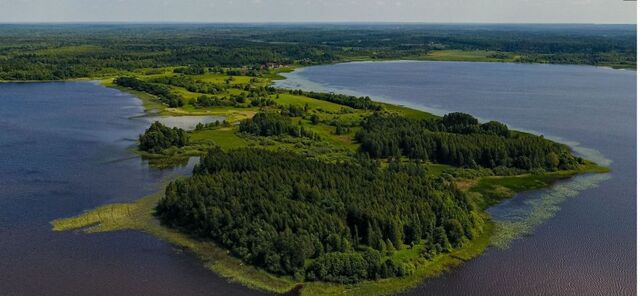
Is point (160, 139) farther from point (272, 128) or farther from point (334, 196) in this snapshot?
point (334, 196)

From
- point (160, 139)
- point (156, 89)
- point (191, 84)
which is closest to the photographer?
point (160, 139)

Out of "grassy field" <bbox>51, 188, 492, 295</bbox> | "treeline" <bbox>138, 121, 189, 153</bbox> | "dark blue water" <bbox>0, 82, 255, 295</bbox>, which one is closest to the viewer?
"grassy field" <bbox>51, 188, 492, 295</bbox>

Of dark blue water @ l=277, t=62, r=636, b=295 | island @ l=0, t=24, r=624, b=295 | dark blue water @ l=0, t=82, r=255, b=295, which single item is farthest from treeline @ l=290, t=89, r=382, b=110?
dark blue water @ l=0, t=82, r=255, b=295

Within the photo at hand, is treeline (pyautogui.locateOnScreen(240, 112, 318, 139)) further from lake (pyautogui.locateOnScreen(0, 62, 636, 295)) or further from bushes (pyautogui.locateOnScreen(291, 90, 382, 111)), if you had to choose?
bushes (pyautogui.locateOnScreen(291, 90, 382, 111))

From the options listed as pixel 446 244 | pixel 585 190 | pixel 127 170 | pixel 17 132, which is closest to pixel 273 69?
pixel 17 132

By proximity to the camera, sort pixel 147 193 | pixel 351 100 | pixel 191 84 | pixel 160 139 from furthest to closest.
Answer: pixel 191 84, pixel 351 100, pixel 160 139, pixel 147 193

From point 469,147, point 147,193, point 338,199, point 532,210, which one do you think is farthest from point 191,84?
point 532,210
